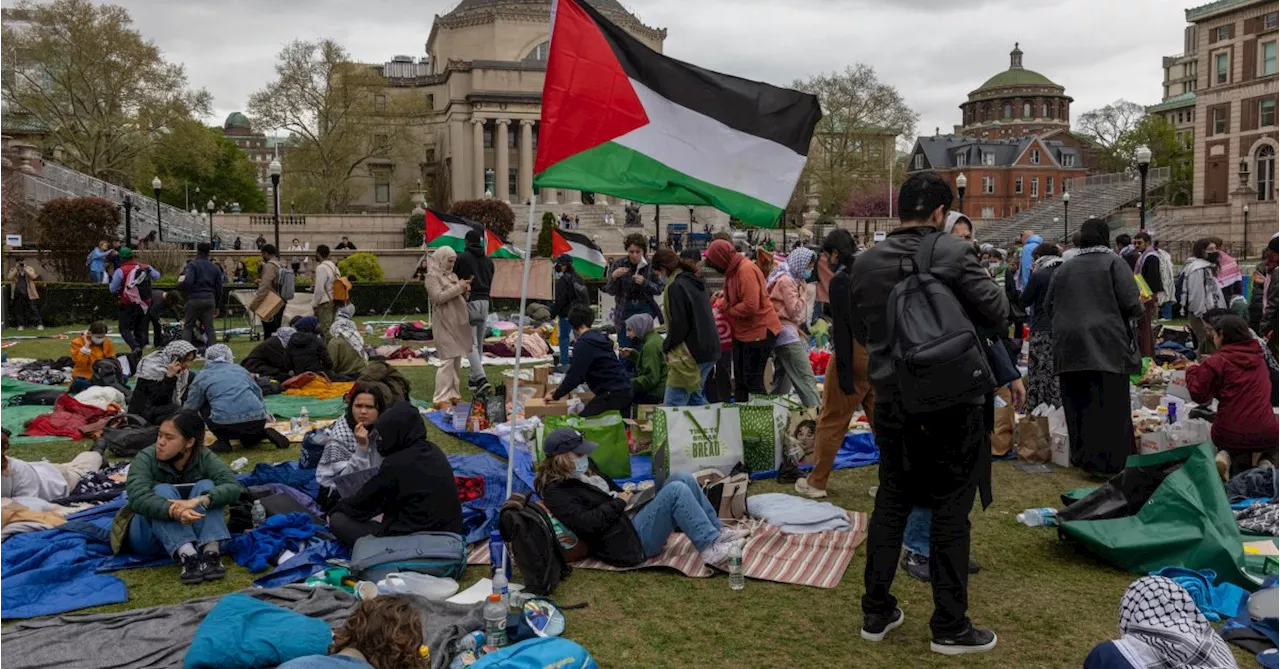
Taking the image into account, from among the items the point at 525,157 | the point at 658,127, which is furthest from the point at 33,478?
the point at 525,157

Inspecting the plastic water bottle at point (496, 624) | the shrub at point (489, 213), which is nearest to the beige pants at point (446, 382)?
the plastic water bottle at point (496, 624)

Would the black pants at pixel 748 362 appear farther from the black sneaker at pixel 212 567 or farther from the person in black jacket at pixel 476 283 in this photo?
the black sneaker at pixel 212 567

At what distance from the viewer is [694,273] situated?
8594mm

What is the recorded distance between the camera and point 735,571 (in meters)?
5.61

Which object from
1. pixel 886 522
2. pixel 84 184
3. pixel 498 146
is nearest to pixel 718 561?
pixel 886 522

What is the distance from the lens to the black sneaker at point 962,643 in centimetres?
455

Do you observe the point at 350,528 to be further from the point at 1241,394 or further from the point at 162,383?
the point at 1241,394

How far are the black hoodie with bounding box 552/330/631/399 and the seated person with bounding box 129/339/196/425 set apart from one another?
345 cm

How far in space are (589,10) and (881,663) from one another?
12.0ft

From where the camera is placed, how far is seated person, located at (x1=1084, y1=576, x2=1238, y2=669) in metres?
3.40

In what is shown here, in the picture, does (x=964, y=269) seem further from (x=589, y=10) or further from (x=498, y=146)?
(x=498, y=146)

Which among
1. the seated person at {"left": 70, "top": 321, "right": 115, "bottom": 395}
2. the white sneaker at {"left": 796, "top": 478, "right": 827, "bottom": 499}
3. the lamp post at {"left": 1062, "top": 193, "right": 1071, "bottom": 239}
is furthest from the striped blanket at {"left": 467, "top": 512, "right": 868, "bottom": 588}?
the lamp post at {"left": 1062, "top": 193, "right": 1071, "bottom": 239}

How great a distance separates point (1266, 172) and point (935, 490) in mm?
60251

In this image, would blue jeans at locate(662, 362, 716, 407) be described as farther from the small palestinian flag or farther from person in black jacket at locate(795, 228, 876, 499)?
the small palestinian flag
